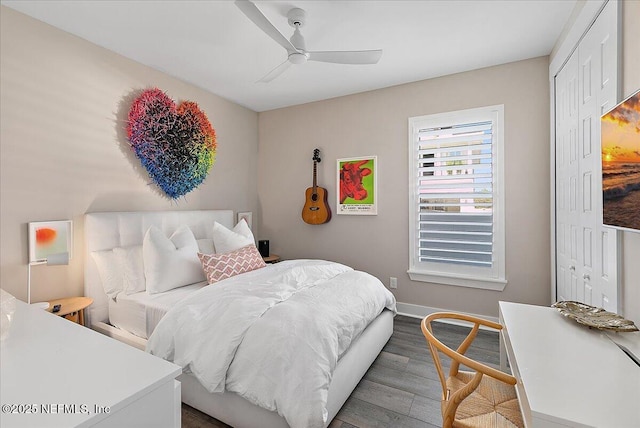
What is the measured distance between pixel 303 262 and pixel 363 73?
2095mm

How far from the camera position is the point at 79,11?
2150 millimetres

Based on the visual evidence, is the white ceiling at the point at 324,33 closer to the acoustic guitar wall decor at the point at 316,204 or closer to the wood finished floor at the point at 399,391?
the acoustic guitar wall decor at the point at 316,204

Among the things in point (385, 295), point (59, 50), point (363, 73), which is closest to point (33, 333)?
point (385, 295)

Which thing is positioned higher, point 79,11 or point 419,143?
point 79,11

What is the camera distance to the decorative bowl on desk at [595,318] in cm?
120

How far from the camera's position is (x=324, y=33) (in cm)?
243

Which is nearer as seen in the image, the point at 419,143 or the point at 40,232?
the point at 40,232

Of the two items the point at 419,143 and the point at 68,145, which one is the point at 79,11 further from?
the point at 419,143

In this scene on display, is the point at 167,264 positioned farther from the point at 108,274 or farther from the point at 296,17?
the point at 296,17

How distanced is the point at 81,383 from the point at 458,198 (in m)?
3.26

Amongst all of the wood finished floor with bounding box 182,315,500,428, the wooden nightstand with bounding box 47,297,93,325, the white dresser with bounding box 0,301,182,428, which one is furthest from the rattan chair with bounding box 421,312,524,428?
the wooden nightstand with bounding box 47,297,93,325

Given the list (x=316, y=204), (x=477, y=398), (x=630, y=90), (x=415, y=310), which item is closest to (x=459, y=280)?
(x=415, y=310)

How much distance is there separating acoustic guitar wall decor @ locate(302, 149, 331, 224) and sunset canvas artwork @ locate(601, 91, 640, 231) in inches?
107

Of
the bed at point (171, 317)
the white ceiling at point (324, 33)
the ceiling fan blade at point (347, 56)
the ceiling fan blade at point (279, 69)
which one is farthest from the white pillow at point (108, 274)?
the ceiling fan blade at point (347, 56)
